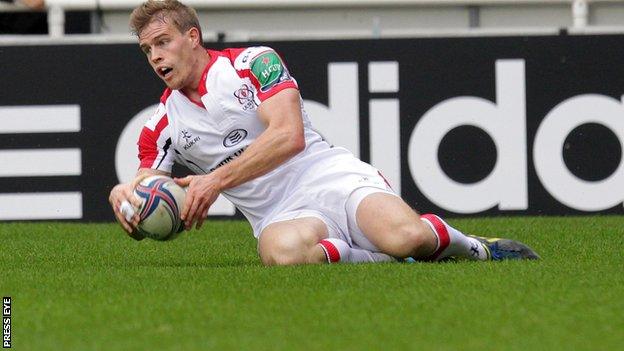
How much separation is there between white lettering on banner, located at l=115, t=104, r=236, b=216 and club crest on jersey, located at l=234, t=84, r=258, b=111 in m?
3.92

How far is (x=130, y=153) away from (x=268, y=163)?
4306 mm

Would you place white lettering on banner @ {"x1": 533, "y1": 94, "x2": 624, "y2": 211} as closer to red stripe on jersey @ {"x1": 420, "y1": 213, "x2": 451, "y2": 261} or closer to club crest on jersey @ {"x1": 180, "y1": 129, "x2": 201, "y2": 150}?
red stripe on jersey @ {"x1": 420, "y1": 213, "x2": 451, "y2": 261}

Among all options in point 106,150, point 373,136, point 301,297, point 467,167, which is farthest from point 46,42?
point 301,297

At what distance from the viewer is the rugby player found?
7594mm

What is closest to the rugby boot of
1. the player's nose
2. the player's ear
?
the player's ear

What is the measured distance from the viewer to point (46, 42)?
38.8ft

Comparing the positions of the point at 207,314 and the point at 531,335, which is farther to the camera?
the point at 207,314

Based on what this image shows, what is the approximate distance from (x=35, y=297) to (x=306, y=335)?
5.39 ft

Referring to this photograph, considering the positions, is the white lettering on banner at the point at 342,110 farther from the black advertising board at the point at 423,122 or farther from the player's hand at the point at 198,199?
the player's hand at the point at 198,199

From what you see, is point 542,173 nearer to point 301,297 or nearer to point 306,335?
point 301,297

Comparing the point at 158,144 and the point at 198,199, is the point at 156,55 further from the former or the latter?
the point at 198,199

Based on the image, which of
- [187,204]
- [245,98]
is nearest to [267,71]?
[245,98]

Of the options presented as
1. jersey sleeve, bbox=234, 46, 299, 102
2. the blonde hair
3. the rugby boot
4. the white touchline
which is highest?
the blonde hair

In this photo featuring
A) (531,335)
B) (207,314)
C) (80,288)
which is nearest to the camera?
(531,335)
